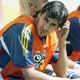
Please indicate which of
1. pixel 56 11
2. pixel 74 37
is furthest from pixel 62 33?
pixel 74 37

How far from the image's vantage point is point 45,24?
144 cm

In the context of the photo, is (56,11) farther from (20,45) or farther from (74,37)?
(74,37)

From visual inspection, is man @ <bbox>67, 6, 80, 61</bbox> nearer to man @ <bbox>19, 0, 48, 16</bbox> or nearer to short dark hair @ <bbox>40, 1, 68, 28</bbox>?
man @ <bbox>19, 0, 48, 16</bbox>

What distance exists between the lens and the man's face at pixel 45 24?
144 cm

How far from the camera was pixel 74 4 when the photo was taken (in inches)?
125

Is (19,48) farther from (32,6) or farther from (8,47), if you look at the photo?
(32,6)

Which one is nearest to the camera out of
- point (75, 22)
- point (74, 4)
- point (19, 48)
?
point (19, 48)

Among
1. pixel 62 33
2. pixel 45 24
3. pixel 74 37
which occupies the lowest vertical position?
pixel 74 37

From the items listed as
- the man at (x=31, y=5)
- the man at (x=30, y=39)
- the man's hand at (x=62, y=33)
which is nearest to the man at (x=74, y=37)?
the man at (x=31, y=5)

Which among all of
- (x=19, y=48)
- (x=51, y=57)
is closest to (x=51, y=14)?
(x=19, y=48)

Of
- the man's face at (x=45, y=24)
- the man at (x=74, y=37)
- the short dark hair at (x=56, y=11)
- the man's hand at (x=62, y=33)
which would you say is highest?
the short dark hair at (x=56, y=11)

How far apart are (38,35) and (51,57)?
0.23 metres

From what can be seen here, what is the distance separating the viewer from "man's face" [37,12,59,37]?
144 cm

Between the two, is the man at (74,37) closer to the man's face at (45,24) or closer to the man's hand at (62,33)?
the man's hand at (62,33)
